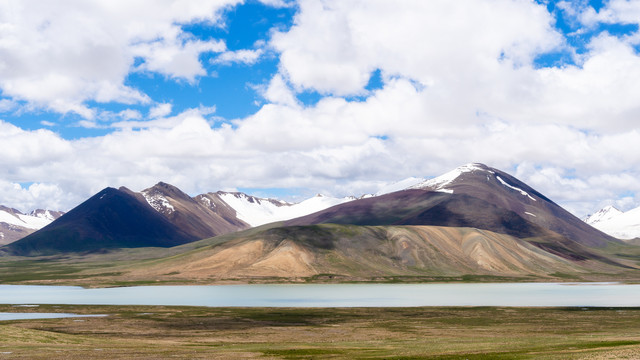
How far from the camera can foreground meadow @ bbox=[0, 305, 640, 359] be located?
6028cm

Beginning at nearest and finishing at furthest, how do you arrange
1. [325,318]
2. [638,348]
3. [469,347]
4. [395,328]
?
[638,348]
[469,347]
[395,328]
[325,318]

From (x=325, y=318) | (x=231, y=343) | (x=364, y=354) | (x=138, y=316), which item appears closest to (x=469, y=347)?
(x=364, y=354)

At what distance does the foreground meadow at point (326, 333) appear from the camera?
60.3 metres

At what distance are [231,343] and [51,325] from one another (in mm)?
37403

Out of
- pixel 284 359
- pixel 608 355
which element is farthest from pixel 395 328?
pixel 608 355

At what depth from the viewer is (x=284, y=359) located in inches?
2267

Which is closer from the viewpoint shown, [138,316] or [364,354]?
[364,354]

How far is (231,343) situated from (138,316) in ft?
151

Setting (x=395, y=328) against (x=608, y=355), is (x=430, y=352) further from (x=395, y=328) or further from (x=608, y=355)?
(x=395, y=328)

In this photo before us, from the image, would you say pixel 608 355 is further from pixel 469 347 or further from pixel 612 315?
pixel 612 315

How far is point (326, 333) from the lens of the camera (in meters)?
90.4

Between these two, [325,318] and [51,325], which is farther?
[325,318]

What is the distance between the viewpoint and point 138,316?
4619 inches

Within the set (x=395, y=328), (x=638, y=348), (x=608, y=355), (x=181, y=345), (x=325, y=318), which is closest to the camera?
(x=608, y=355)
